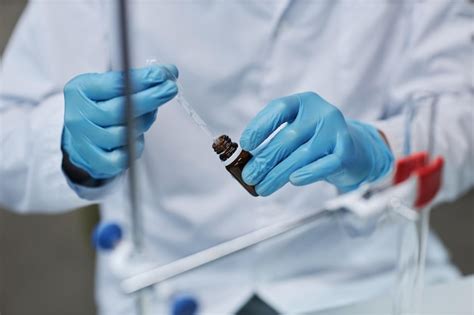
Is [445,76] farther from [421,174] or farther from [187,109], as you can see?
[187,109]

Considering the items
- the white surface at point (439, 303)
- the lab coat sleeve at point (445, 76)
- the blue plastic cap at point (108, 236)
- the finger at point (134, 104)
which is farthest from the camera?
the lab coat sleeve at point (445, 76)

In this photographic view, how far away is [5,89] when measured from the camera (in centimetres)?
105

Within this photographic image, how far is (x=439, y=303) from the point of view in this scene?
0.83m

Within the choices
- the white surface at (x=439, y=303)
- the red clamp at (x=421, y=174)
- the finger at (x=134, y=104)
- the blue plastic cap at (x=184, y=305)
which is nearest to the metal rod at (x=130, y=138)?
the finger at (x=134, y=104)

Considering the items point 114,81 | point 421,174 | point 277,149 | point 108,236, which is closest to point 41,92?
point 108,236

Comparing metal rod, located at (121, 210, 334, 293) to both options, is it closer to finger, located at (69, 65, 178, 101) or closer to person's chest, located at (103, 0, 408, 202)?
person's chest, located at (103, 0, 408, 202)

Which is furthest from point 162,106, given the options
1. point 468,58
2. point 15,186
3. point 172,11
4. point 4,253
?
point 4,253

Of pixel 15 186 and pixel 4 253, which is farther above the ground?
pixel 15 186

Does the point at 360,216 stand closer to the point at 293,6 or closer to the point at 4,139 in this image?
the point at 293,6

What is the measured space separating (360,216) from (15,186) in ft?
1.79

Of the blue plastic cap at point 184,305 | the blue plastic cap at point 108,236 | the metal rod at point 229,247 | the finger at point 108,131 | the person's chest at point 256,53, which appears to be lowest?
the blue plastic cap at point 184,305

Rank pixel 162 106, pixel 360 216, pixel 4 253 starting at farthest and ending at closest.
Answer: pixel 4 253 < pixel 360 216 < pixel 162 106

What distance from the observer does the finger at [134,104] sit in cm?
66

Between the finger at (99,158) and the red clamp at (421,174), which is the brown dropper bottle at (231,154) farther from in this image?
the red clamp at (421,174)
